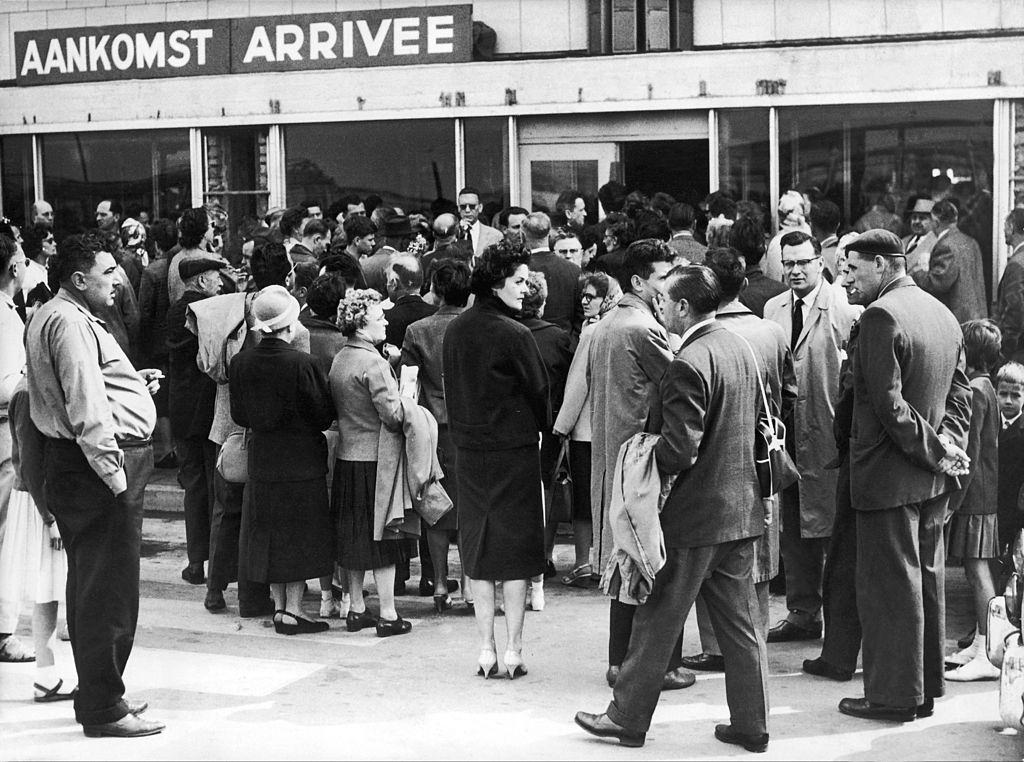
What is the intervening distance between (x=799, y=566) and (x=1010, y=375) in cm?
141

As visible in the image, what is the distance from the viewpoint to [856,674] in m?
6.78

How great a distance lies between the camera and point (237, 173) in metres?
15.0

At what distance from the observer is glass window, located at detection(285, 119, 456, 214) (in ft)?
46.6

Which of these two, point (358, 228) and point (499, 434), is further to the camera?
point (358, 228)

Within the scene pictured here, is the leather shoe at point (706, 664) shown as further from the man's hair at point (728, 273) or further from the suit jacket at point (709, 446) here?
the man's hair at point (728, 273)

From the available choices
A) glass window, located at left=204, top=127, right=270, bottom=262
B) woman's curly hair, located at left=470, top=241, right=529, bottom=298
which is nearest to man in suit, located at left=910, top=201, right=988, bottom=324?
woman's curly hair, located at left=470, top=241, right=529, bottom=298

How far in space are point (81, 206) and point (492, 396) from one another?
402 inches

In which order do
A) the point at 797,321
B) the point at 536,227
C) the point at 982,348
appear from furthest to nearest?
the point at 536,227
the point at 797,321
the point at 982,348

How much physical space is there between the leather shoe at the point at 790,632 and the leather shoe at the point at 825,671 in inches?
22.7

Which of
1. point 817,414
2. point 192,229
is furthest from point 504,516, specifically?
point 192,229

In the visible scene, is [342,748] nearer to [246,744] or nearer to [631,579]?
[246,744]

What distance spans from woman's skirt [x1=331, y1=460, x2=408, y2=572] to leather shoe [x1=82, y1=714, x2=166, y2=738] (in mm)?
1861

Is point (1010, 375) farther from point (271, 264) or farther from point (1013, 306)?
point (271, 264)

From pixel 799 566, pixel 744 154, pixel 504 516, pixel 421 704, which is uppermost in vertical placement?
pixel 744 154
